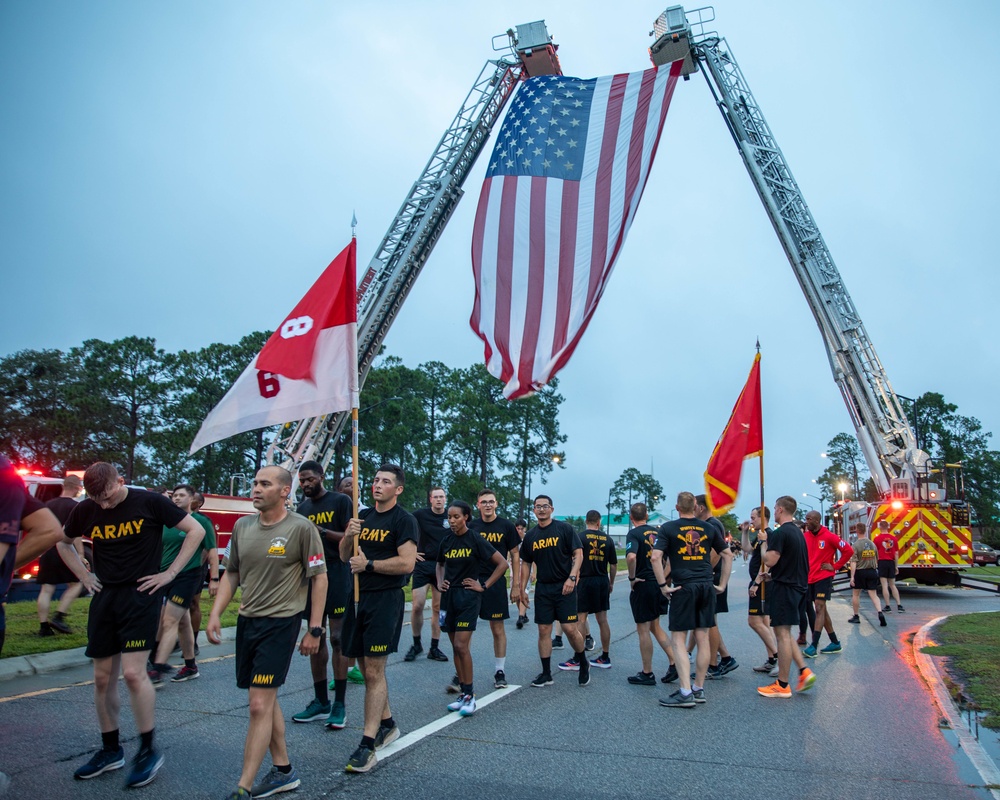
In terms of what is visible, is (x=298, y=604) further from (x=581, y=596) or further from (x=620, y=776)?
(x=581, y=596)

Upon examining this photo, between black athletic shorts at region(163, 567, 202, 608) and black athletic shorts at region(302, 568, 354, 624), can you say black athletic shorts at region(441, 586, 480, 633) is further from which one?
black athletic shorts at region(163, 567, 202, 608)

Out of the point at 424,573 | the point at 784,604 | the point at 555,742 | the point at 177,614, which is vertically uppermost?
the point at 424,573

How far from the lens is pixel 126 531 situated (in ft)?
16.1

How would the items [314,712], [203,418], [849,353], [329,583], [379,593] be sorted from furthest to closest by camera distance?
1. [203,418]
2. [849,353]
3. [329,583]
4. [314,712]
5. [379,593]

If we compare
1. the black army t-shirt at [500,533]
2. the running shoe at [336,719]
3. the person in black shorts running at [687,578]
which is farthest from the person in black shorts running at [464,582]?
the person in black shorts running at [687,578]

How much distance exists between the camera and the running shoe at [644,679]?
7906mm

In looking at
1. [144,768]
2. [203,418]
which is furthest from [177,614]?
[203,418]

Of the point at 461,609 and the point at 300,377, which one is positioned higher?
the point at 300,377

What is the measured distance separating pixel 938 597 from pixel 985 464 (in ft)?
241

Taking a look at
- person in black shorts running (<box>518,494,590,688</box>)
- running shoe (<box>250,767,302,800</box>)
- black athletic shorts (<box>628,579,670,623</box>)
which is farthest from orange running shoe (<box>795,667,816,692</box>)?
running shoe (<box>250,767,302,800</box>)

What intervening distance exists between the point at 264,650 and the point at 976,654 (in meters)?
8.73

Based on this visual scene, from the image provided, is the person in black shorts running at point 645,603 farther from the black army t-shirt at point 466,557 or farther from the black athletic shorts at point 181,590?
the black athletic shorts at point 181,590

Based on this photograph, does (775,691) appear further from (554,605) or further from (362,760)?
(362,760)

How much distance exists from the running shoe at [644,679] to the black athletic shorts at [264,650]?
456 cm
